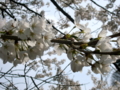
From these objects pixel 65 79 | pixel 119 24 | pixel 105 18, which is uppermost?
pixel 105 18

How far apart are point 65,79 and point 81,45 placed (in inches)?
340

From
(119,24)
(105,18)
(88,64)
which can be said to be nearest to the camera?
(88,64)

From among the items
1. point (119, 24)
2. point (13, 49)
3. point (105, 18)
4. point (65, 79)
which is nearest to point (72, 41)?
point (13, 49)

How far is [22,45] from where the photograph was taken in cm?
115

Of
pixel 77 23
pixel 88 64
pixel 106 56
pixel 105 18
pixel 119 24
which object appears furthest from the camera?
pixel 105 18

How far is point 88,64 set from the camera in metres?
1.11

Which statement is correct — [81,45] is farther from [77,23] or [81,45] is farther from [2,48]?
[2,48]

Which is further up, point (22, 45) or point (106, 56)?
point (22, 45)

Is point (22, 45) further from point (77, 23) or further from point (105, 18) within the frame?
point (105, 18)

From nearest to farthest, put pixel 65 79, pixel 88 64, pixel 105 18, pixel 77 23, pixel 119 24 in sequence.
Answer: pixel 88 64, pixel 77 23, pixel 119 24, pixel 105 18, pixel 65 79

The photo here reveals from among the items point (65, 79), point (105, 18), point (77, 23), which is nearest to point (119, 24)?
point (105, 18)

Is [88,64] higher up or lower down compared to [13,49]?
lower down

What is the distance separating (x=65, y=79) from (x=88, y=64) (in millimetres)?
8506

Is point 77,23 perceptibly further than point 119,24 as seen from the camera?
No
